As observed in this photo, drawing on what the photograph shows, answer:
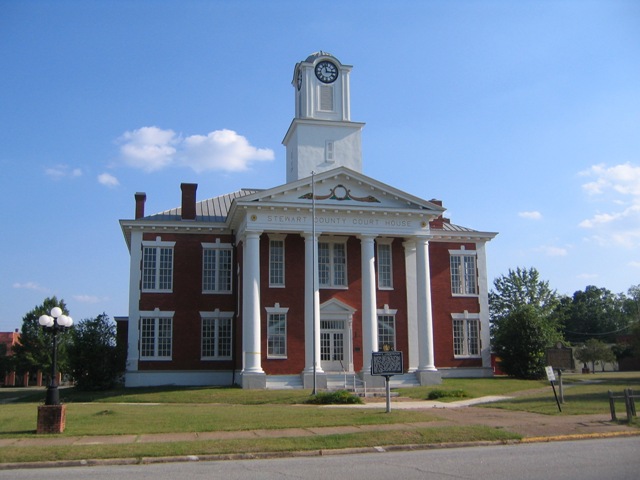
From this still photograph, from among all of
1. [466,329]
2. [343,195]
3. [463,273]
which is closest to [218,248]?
[343,195]

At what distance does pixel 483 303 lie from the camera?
139ft

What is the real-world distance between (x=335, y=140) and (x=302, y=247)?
7.97 m

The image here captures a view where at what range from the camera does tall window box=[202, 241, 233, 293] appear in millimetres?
39250

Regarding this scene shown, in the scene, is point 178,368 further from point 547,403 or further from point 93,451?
point 93,451

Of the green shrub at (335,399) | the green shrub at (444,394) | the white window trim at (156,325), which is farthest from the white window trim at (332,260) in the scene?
the green shrub at (335,399)

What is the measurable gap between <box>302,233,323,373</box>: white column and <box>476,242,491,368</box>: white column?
12499 millimetres

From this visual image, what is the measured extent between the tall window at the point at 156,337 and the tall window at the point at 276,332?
6339 mm

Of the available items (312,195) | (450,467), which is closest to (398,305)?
(312,195)

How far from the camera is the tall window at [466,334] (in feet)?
136

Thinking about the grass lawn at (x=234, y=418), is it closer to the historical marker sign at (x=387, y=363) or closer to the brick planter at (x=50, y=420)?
the brick planter at (x=50, y=420)

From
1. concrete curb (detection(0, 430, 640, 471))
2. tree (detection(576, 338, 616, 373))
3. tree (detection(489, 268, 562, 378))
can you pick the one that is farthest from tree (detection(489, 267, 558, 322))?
concrete curb (detection(0, 430, 640, 471))

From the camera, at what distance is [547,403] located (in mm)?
24328

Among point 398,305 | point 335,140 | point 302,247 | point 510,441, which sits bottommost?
point 510,441

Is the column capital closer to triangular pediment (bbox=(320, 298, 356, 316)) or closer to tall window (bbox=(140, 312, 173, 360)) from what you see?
triangular pediment (bbox=(320, 298, 356, 316))
